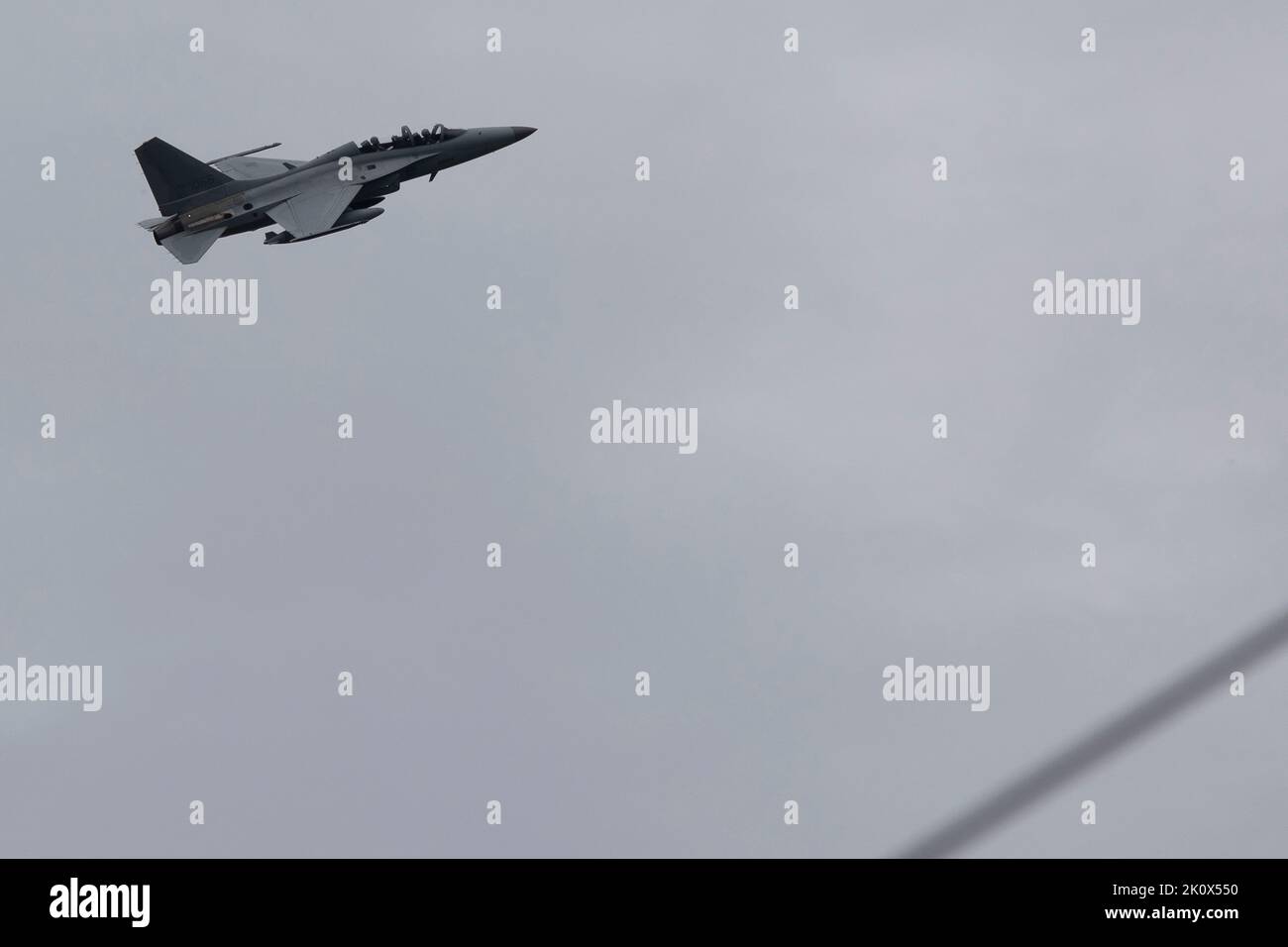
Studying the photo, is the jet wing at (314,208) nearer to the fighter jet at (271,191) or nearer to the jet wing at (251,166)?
the fighter jet at (271,191)

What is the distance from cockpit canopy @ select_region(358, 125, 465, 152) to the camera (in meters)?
77.1

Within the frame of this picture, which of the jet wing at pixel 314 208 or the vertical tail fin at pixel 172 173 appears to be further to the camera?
the vertical tail fin at pixel 172 173

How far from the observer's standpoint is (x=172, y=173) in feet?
249

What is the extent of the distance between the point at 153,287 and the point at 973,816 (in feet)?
215

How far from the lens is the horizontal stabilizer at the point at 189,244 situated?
7438cm

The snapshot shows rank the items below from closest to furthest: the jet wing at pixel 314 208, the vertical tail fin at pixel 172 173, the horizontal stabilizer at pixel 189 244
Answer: the jet wing at pixel 314 208, the horizontal stabilizer at pixel 189 244, the vertical tail fin at pixel 172 173

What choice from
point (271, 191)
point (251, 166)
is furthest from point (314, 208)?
point (251, 166)

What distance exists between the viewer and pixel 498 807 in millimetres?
73125

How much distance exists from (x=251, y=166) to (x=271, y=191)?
11.3ft

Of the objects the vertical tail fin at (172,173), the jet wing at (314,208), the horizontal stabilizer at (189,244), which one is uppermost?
the vertical tail fin at (172,173)

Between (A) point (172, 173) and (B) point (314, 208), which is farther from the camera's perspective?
(A) point (172, 173)

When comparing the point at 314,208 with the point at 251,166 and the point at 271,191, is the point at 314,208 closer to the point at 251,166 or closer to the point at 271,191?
the point at 271,191

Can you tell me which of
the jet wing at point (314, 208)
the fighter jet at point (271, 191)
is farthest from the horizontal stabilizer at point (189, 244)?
the jet wing at point (314, 208)

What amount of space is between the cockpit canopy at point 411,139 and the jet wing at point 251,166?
11.2 feet
